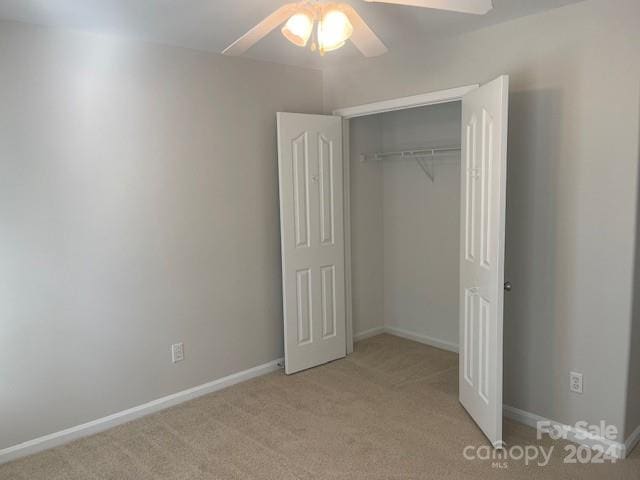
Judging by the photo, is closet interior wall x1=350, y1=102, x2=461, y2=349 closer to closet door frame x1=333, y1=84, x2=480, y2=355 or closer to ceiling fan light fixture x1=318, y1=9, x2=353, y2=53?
closet door frame x1=333, y1=84, x2=480, y2=355

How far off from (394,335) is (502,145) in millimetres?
2694

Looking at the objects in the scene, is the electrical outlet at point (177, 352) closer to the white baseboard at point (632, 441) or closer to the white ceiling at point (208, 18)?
the white ceiling at point (208, 18)

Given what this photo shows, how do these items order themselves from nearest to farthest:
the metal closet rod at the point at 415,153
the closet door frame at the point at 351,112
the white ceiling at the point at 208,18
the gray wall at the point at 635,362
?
the white ceiling at the point at 208,18
the gray wall at the point at 635,362
the closet door frame at the point at 351,112
the metal closet rod at the point at 415,153

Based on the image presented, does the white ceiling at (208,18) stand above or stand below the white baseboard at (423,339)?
above

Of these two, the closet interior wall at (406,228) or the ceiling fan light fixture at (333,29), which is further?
the closet interior wall at (406,228)

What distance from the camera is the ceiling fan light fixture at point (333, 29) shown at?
6.68 ft

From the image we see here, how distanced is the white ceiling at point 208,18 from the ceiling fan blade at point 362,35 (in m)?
0.35

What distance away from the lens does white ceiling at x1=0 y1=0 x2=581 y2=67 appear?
8.38 feet

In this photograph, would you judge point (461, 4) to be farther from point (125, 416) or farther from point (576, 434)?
point (125, 416)

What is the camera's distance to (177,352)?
11.6ft

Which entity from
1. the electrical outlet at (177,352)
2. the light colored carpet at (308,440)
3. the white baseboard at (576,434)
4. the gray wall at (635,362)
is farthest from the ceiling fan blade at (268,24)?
the white baseboard at (576,434)

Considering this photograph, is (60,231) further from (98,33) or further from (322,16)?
(322,16)

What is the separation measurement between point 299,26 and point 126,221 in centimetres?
173

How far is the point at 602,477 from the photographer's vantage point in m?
2.57
